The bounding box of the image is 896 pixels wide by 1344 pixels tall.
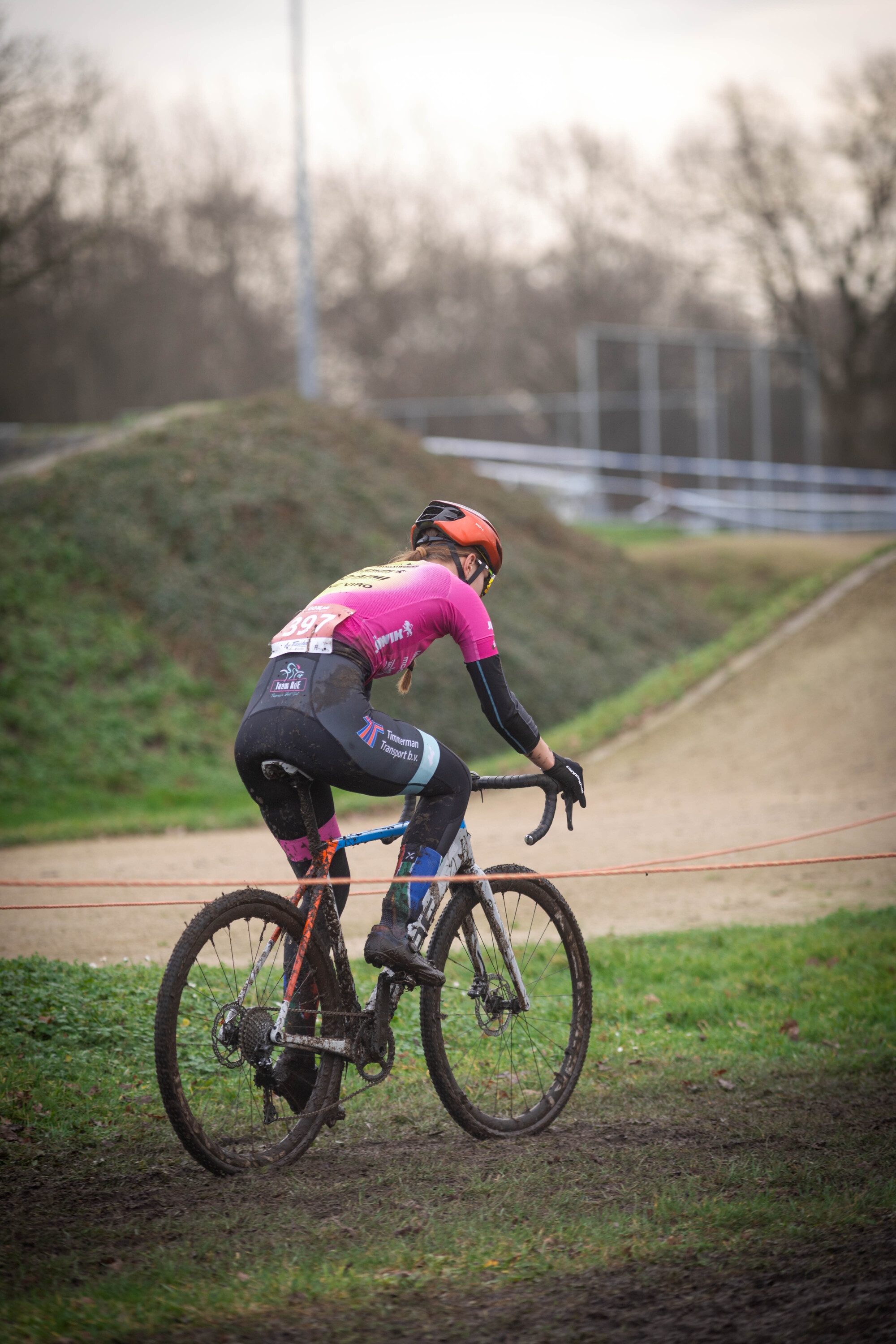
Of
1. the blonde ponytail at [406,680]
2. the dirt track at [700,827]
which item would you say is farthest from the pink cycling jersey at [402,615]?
the dirt track at [700,827]

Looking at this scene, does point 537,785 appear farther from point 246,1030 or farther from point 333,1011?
point 246,1030

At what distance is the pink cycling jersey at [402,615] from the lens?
4.07m

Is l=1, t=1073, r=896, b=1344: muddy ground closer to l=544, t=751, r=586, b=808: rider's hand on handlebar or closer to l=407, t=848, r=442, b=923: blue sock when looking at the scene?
l=407, t=848, r=442, b=923: blue sock

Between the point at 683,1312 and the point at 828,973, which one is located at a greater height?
the point at 683,1312

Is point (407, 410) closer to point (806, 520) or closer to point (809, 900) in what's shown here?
point (806, 520)

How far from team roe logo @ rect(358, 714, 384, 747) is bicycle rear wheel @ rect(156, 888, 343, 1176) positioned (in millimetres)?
556

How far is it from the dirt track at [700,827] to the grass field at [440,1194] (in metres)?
1.89

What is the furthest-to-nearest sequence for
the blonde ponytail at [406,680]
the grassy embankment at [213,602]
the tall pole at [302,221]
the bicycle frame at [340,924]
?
1. the tall pole at [302,221]
2. the grassy embankment at [213,602]
3. the blonde ponytail at [406,680]
4. the bicycle frame at [340,924]

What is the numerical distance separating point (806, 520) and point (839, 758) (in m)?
18.3

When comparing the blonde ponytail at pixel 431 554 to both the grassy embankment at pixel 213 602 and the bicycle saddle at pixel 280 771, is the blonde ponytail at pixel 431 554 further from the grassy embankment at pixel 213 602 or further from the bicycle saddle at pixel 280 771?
the grassy embankment at pixel 213 602

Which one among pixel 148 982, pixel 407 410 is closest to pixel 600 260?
pixel 407 410

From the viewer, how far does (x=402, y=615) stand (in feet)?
13.6

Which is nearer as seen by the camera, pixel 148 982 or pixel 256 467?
pixel 148 982

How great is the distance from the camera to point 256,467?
19.8m
